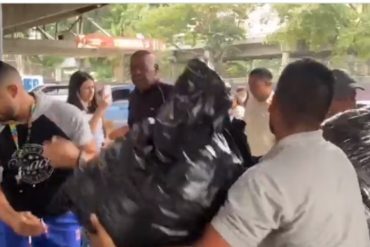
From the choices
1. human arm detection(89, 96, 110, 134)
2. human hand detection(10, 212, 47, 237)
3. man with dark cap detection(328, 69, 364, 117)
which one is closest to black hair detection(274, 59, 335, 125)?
man with dark cap detection(328, 69, 364, 117)

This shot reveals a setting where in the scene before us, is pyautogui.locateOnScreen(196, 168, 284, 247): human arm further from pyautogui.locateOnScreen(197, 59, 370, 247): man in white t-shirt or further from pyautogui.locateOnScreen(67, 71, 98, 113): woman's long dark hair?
pyautogui.locateOnScreen(67, 71, 98, 113): woman's long dark hair

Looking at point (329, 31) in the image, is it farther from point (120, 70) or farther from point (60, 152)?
point (60, 152)

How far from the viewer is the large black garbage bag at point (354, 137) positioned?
100 inches

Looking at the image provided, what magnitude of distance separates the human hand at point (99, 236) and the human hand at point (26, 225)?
108cm

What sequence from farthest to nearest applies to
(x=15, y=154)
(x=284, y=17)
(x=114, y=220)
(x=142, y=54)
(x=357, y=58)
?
(x=357, y=58) → (x=284, y=17) → (x=142, y=54) → (x=15, y=154) → (x=114, y=220)

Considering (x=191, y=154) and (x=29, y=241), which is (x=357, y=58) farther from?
(x=191, y=154)

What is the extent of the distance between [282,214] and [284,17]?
9.50ft

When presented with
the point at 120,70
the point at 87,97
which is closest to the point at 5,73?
the point at 87,97

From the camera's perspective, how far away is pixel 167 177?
5.27ft

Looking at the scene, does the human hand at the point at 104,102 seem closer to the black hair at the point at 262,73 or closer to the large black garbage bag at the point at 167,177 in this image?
the black hair at the point at 262,73

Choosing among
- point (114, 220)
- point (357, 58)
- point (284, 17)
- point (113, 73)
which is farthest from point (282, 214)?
point (113, 73)

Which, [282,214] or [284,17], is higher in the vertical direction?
[284,17]

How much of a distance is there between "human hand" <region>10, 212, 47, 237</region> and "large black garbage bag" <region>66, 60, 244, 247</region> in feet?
3.38

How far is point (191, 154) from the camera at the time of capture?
1.61 metres
